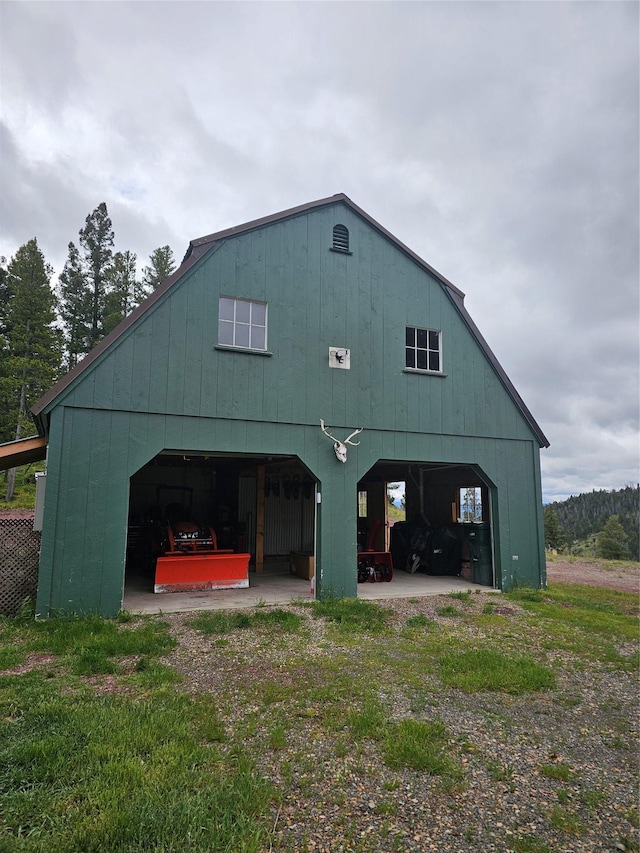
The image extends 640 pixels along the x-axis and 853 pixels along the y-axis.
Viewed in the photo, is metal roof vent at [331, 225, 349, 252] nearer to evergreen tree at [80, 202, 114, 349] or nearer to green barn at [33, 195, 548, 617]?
green barn at [33, 195, 548, 617]

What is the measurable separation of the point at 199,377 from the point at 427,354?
4.96 metres

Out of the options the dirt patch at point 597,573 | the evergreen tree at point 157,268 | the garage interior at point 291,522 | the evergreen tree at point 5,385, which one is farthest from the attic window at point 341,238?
the evergreen tree at point 157,268

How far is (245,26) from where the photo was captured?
26.9 ft

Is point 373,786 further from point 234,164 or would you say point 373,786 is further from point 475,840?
point 234,164

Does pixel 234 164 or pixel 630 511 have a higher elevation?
pixel 234 164

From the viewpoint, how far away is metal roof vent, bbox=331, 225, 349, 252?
974 centimetres

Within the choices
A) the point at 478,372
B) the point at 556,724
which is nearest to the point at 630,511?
the point at 478,372

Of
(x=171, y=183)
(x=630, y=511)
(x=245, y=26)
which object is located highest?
(x=171, y=183)

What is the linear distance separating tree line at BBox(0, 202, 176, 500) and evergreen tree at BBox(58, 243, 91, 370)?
49mm

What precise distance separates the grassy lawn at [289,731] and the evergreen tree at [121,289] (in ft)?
83.5

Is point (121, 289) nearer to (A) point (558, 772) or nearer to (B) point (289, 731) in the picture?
(B) point (289, 731)

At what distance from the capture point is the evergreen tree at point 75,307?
28516 mm

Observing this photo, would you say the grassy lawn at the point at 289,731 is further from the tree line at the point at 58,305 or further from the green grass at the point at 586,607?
the tree line at the point at 58,305

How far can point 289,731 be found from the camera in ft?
12.3
